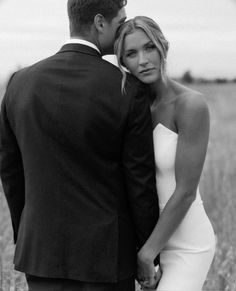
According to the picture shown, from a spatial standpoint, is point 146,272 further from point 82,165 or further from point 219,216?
point 219,216

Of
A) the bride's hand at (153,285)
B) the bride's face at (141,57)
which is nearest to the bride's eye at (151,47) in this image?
the bride's face at (141,57)

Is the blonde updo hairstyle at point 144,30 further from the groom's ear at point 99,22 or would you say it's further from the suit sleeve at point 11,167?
the suit sleeve at point 11,167

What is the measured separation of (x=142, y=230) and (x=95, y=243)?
A: 222 mm

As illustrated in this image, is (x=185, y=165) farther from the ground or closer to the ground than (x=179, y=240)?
farther from the ground

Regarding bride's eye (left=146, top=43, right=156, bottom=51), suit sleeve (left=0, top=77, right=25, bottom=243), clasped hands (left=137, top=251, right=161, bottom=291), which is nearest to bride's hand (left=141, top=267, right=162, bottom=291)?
clasped hands (left=137, top=251, right=161, bottom=291)

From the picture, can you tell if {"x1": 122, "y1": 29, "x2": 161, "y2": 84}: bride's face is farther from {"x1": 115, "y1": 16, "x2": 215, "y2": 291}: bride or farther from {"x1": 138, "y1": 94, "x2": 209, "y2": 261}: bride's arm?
{"x1": 138, "y1": 94, "x2": 209, "y2": 261}: bride's arm

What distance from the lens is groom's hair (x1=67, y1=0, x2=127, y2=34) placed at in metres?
3.59

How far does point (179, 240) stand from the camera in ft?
12.7

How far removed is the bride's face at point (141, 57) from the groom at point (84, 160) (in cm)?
9

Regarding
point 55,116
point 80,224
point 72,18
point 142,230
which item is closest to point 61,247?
point 80,224

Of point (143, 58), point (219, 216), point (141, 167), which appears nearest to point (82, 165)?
point (141, 167)

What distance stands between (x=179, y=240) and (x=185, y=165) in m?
0.43

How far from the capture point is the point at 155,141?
3752mm

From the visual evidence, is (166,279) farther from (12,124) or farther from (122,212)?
(12,124)
